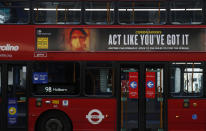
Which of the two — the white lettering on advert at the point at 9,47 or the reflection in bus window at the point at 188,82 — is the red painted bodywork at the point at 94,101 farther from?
the reflection in bus window at the point at 188,82

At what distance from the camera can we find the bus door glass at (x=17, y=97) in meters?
7.92

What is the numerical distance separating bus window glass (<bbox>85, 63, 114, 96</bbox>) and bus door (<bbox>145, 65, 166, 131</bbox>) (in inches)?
41.2

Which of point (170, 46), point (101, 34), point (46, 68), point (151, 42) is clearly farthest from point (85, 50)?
point (170, 46)

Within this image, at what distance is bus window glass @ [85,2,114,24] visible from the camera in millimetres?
7914

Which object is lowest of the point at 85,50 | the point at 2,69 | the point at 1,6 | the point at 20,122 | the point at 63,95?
the point at 20,122

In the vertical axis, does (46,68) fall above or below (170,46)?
below

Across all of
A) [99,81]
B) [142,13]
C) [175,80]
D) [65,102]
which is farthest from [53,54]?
[175,80]

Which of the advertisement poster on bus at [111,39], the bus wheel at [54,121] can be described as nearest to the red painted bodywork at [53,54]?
the advertisement poster on bus at [111,39]

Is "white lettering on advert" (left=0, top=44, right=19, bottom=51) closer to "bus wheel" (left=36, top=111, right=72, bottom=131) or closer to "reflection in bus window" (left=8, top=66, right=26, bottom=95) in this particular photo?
"reflection in bus window" (left=8, top=66, right=26, bottom=95)

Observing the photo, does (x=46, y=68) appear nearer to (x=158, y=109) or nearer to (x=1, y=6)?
(x=1, y=6)

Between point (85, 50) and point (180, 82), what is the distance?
113 inches

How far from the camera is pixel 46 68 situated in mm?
7988

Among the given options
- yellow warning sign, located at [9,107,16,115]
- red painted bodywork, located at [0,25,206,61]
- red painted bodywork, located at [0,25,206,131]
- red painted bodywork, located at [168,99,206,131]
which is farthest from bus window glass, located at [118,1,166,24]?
yellow warning sign, located at [9,107,16,115]

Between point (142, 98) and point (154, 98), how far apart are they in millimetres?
348
